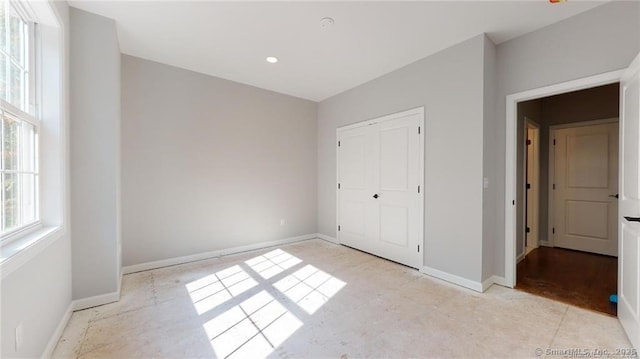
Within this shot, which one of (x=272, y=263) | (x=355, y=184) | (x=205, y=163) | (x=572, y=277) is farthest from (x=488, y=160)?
(x=205, y=163)

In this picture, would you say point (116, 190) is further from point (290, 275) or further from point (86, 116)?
point (290, 275)

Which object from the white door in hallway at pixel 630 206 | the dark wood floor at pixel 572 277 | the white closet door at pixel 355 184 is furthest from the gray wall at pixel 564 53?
the white closet door at pixel 355 184

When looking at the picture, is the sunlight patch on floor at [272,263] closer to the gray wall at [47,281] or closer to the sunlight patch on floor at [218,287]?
the sunlight patch on floor at [218,287]

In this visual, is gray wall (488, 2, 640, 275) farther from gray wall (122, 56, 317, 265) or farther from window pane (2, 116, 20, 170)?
window pane (2, 116, 20, 170)

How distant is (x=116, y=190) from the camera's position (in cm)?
257

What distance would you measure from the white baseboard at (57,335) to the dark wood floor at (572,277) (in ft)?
13.6

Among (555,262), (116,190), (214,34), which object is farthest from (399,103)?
(116,190)

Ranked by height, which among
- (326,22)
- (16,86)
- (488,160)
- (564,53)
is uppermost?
(326,22)

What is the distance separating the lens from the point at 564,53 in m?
2.54

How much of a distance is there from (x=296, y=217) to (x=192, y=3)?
3.49 metres

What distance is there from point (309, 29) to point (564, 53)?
2.51 m

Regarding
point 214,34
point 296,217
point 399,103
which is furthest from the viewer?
point 296,217

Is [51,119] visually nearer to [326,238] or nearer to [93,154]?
[93,154]

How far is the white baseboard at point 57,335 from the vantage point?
1751mm
